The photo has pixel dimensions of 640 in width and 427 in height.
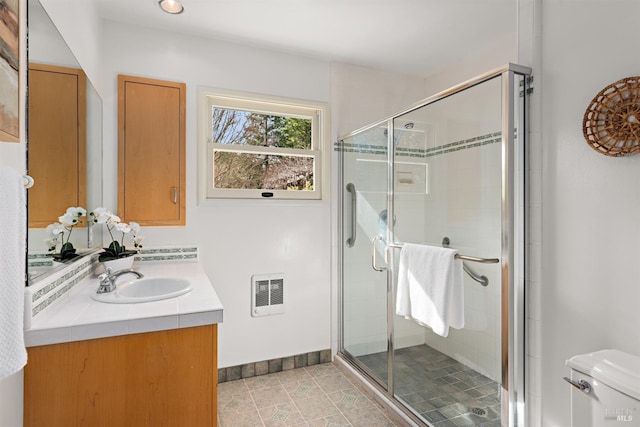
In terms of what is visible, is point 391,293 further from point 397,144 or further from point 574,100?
point 574,100

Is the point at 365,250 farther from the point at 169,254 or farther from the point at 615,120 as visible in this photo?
the point at 615,120

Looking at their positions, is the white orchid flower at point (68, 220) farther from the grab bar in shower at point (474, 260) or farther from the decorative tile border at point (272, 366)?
the grab bar in shower at point (474, 260)

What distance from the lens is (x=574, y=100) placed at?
135cm

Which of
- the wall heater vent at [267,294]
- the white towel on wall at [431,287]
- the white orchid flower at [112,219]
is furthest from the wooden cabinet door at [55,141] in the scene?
the white towel on wall at [431,287]

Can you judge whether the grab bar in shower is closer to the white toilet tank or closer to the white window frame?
the white toilet tank

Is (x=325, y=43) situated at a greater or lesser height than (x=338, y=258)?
greater

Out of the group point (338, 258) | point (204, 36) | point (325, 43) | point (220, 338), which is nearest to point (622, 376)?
point (338, 258)

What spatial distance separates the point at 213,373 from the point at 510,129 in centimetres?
156

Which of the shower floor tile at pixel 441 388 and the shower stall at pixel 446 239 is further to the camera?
the shower floor tile at pixel 441 388

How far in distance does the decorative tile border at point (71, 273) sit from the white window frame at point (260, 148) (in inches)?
16.0

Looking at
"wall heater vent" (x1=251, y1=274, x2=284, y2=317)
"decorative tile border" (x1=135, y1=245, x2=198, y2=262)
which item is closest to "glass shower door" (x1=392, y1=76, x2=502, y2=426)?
"wall heater vent" (x1=251, y1=274, x2=284, y2=317)

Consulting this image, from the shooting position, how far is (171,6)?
6.95ft

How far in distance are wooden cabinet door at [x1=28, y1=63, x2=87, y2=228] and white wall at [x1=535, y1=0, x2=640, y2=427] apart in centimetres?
195

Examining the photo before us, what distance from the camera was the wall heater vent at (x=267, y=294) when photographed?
2.65 metres
